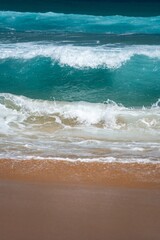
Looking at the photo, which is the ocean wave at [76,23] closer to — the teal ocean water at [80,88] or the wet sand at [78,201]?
the teal ocean water at [80,88]

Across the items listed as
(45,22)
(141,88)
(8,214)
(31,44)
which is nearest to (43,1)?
(45,22)

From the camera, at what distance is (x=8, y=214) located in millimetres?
5109

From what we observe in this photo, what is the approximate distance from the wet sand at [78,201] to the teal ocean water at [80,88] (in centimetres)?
45

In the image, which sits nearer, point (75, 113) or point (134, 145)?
point (134, 145)

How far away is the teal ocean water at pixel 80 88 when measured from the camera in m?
7.38

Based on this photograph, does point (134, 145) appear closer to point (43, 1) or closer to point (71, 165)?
point (71, 165)

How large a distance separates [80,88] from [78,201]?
696 centimetres

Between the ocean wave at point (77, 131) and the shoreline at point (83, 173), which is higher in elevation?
the ocean wave at point (77, 131)

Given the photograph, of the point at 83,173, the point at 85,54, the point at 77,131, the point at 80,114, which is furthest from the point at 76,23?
the point at 83,173

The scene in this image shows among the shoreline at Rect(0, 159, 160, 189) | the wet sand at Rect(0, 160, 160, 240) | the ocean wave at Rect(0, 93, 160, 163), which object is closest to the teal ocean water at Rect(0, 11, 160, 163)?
the ocean wave at Rect(0, 93, 160, 163)

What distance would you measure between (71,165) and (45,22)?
46.0 feet

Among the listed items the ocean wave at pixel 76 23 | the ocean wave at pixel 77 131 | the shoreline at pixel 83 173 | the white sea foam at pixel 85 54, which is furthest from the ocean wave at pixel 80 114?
the ocean wave at pixel 76 23

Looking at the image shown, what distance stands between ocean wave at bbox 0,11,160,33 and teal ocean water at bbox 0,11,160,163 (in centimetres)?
4

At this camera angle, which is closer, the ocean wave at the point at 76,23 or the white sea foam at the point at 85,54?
the white sea foam at the point at 85,54
